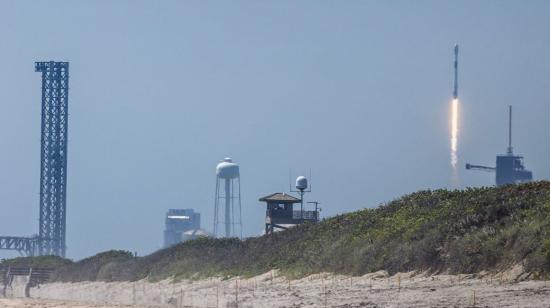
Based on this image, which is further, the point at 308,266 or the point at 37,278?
the point at 37,278

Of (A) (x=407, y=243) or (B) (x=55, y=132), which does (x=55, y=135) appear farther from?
(A) (x=407, y=243)

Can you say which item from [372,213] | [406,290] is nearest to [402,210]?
[372,213]

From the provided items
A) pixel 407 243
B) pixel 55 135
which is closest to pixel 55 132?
pixel 55 135

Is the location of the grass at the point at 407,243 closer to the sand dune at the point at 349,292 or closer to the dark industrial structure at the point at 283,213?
the sand dune at the point at 349,292

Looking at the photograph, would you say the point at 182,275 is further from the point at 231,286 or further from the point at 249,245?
the point at 231,286

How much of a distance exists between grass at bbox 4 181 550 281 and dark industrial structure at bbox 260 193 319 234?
1343cm

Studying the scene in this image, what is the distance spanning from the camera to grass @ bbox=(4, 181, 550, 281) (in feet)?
130

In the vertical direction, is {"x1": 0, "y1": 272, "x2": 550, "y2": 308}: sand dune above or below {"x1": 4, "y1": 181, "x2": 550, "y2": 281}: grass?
below

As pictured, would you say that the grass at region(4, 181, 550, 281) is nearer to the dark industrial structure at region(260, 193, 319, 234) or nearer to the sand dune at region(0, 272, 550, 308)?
the sand dune at region(0, 272, 550, 308)

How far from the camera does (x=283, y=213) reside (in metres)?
88.4

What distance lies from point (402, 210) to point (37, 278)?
33890 mm

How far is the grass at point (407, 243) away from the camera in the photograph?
3950 centimetres

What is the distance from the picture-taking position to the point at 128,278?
233ft

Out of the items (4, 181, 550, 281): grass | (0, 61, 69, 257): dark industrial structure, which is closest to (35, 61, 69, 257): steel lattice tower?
(0, 61, 69, 257): dark industrial structure
